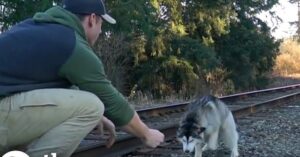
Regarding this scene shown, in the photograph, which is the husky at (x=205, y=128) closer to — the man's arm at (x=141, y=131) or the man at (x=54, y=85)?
the man's arm at (x=141, y=131)

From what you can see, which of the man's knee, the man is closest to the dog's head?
the man

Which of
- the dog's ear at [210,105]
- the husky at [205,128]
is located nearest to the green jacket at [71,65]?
the husky at [205,128]

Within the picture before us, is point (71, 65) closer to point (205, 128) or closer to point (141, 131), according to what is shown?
point (141, 131)

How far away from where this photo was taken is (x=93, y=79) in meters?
3.24

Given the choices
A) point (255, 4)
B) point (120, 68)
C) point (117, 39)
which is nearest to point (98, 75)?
point (117, 39)

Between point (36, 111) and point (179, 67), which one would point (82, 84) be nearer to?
point (36, 111)

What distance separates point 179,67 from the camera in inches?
888

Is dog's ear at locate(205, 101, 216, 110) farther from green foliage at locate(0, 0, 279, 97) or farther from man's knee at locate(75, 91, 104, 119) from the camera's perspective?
green foliage at locate(0, 0, 279, 97)

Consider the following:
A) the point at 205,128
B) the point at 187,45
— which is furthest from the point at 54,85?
the point at 187,45

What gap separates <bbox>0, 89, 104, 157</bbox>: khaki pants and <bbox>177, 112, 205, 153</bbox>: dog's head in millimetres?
2926

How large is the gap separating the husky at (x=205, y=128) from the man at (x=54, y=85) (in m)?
2.90

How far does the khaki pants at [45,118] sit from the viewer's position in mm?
3232

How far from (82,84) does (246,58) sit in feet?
75.5

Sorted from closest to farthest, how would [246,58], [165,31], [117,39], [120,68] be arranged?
1. [117,39]
2. [120,68]
3. [165,31]
4. [246,58]
